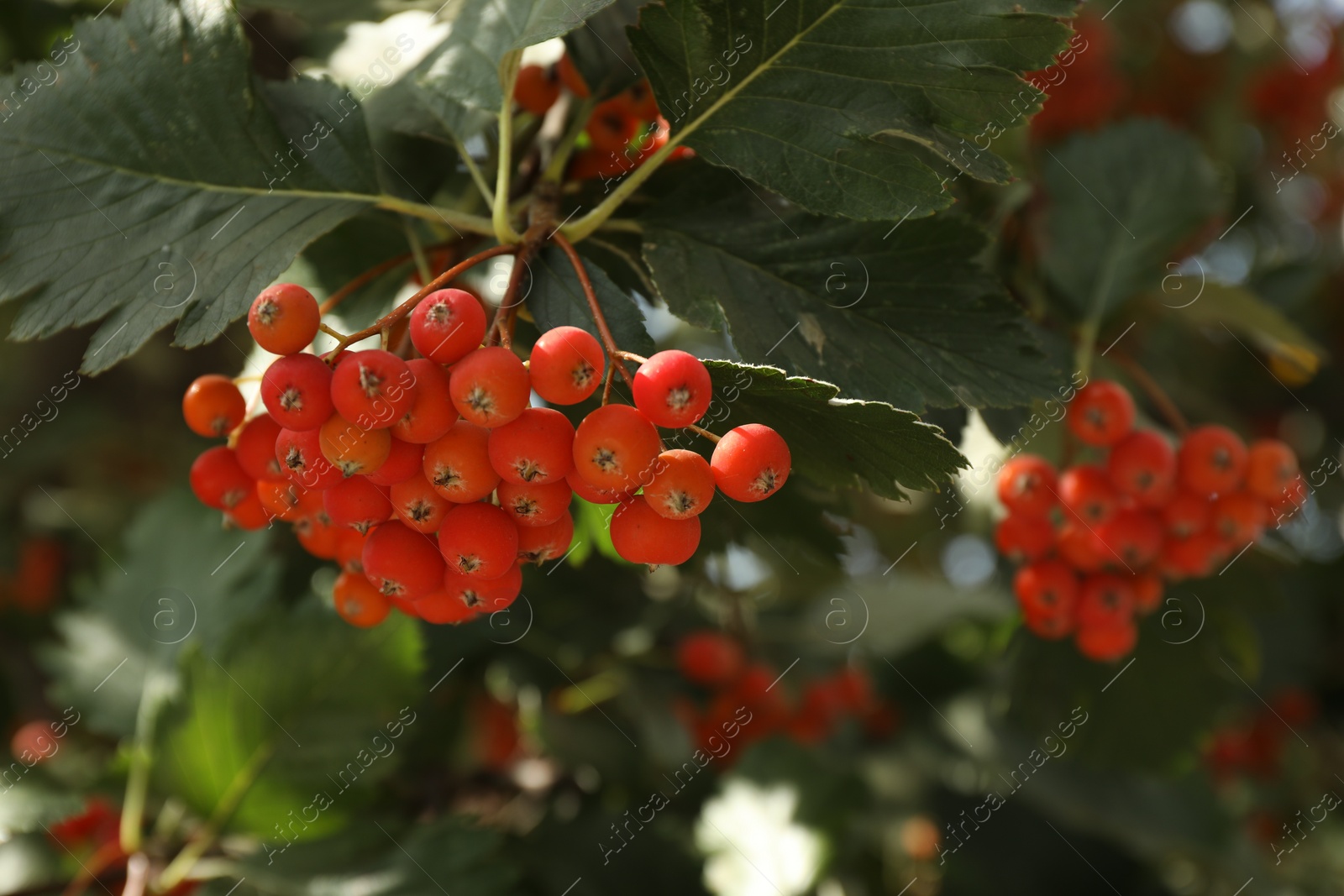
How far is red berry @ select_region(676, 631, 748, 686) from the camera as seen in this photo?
3164 millimetres

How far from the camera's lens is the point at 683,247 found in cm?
144

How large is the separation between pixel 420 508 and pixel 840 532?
0.98 metres

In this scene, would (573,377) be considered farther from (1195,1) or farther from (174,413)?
(1195,1)

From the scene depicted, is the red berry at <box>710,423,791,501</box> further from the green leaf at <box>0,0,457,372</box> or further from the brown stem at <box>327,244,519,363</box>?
the green leaf at <box>0,0,457,372</box>

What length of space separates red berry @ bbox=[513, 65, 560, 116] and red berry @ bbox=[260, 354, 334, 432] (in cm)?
85

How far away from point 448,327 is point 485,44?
0.50m

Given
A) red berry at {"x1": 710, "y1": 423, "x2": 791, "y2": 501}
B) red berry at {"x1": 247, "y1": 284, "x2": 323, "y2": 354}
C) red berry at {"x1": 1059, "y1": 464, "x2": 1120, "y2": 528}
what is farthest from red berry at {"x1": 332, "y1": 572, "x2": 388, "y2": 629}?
red berry at {"x1": 1059, "y1": 464, "x2": 1120, "y2": 528}

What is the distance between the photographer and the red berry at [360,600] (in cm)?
135

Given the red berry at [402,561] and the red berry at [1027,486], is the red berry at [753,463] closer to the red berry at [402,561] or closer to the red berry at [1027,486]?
the red berry at [402,561]

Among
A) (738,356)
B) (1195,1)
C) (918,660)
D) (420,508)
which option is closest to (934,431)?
Answer: (738,356)

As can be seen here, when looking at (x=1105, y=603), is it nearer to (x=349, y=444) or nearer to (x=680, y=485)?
(x=680, y=485)

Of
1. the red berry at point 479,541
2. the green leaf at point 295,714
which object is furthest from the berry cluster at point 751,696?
the red berry at point 479,541

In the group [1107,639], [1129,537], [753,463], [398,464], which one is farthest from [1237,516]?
[398,464]

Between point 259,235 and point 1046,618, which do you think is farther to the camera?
point 1046,618
